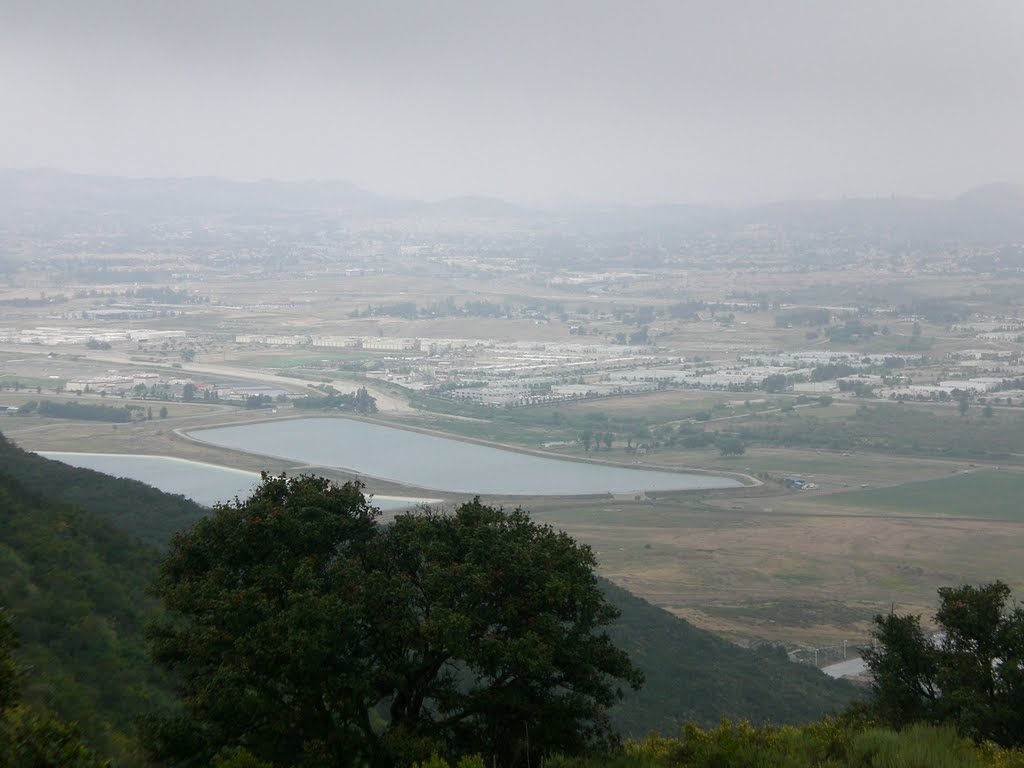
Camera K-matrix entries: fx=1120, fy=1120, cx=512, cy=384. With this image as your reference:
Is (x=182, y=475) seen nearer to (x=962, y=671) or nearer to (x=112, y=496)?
(x=112, y=496)

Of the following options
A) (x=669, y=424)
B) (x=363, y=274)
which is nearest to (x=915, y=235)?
(x=363, y=274)

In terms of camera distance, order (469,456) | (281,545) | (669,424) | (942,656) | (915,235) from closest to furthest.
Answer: (281,545)
(942,656)
(469,456)
(669,424)
(915,235)

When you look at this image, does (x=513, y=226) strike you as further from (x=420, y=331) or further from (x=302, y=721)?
(x=302, y=721)

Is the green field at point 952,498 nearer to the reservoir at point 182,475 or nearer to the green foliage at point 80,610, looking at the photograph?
the reservoir at point 182,475

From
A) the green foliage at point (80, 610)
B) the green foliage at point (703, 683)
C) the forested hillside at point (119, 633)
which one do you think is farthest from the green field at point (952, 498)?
the green foliage at point (80, 610)

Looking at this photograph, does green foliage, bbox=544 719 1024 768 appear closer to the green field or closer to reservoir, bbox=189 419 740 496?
reservoir, bbox=189 419 740 496

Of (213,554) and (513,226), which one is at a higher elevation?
(513,226)
